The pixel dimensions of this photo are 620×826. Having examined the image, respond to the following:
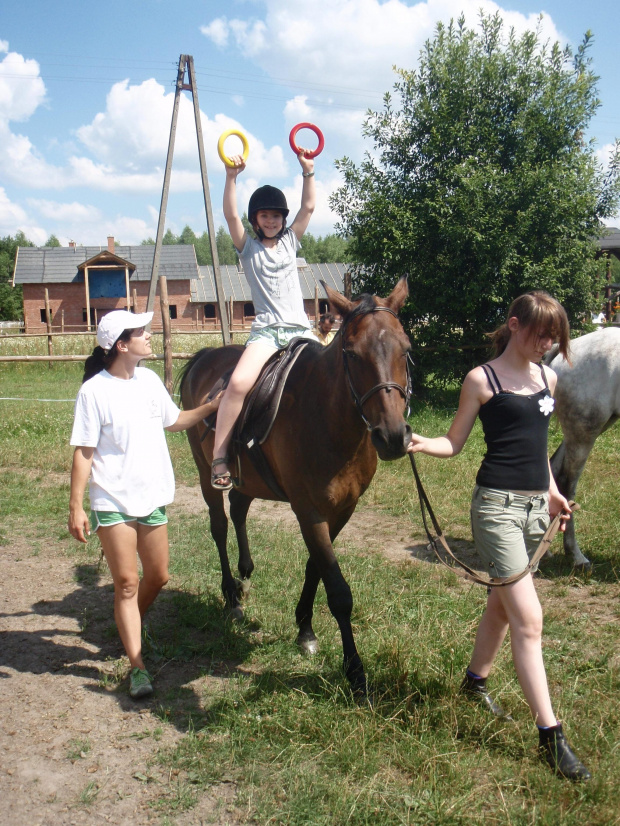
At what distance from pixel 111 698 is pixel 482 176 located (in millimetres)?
11478

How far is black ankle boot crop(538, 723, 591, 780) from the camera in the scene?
8.30ft

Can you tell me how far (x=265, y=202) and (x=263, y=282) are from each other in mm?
511

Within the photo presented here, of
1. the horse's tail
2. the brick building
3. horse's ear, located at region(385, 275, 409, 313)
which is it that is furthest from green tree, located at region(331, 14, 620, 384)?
the brick building

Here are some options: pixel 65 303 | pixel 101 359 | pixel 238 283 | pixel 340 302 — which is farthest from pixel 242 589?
pixel 238 283

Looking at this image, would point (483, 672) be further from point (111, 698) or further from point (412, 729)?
point (111, 698)

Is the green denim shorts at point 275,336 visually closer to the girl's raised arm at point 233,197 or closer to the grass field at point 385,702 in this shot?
the girl's raised arm at point 233,197

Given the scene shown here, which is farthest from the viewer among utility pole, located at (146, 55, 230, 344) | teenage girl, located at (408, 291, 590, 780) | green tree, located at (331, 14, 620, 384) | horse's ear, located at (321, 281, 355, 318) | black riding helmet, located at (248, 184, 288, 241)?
utility pole, located at (146, 55, 230, 344)

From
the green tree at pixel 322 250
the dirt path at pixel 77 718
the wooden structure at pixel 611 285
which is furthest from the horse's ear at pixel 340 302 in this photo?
the green tree at pixel 322 250

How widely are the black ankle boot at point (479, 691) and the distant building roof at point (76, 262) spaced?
4680cm

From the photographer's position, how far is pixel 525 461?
277 cm

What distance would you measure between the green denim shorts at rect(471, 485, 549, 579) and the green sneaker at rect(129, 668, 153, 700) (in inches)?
77.4

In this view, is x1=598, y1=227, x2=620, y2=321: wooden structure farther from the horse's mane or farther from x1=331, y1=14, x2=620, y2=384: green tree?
the horse's mane

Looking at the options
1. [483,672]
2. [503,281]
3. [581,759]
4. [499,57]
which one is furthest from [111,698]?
[499,57]

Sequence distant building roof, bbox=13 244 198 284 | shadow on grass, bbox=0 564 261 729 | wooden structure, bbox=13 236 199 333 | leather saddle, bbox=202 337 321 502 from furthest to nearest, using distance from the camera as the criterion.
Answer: distant building roof, bbox=13 244 198 284, wooden structure, bbox=13 236 199 333, leather saddle, bbox=202 337 321 502, shadow on grass, bbox=0 564 261 729
